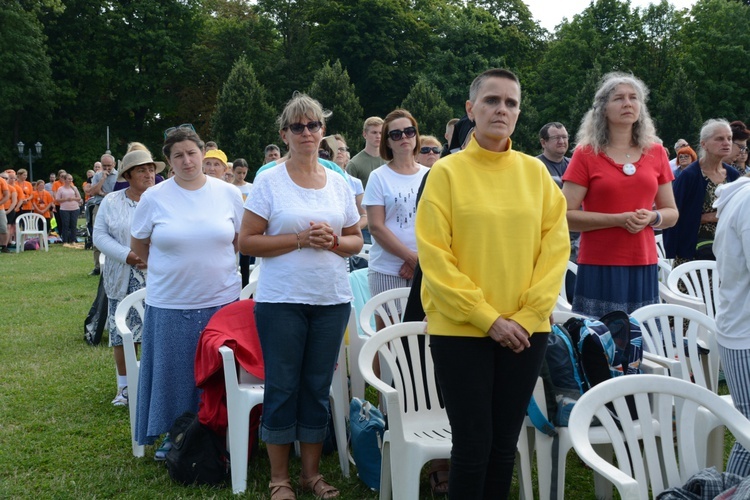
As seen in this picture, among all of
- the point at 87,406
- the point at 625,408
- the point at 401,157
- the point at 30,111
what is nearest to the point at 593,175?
the point at 401,157

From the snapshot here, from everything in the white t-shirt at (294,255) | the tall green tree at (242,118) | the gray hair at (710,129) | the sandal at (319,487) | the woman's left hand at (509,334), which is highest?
the tall green tree at (242,118)

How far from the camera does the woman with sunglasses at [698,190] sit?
598 centimetres

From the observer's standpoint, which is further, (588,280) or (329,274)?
(588,280)

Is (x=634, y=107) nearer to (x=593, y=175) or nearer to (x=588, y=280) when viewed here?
(x=593, y=175)

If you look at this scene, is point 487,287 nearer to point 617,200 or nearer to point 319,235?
point 319,235

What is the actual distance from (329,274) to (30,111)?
40.3 meters

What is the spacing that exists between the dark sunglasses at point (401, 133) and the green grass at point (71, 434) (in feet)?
6.78

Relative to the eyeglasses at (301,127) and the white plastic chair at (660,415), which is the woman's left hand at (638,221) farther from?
the eyeglasses at (301,127)

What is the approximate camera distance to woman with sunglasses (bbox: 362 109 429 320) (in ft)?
16.4

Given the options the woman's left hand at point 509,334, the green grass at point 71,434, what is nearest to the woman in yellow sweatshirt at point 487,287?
the woman's left hand at point 509,334

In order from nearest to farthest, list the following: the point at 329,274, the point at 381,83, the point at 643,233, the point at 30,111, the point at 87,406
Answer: the point at 329,274
the point at 643,233
the point at 87,406
the point at 30,111
the point at 381,83

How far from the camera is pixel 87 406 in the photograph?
5.82 meters

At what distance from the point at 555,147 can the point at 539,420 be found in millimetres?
3667

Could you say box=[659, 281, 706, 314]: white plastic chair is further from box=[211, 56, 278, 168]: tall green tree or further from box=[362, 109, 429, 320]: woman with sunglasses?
box=[211, 56, 278, 168]: tall green tree
